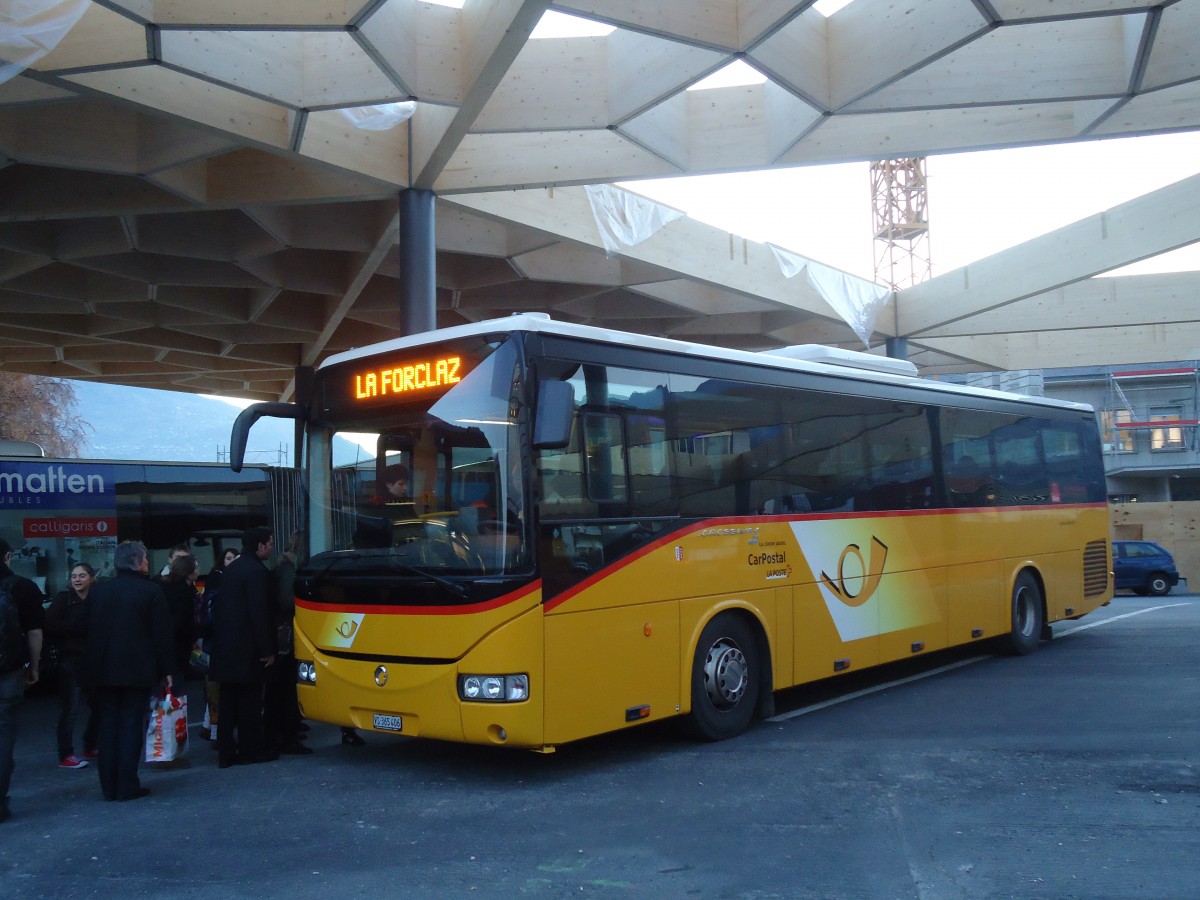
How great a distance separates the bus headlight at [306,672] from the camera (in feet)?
26.9

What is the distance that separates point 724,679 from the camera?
347 inches

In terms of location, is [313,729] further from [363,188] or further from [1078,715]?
[1078,715]

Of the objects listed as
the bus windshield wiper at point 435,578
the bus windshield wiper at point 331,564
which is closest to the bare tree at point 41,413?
the bus windshield wiper at point 331,564

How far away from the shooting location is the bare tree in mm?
36062

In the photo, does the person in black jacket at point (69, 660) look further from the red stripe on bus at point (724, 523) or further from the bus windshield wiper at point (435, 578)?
the red stripe on bus at point (724, 523)

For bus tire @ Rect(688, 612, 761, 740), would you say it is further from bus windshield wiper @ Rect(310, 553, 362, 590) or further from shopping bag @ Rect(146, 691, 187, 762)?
shopping bag @ Rect(146, 691, 187, 762)

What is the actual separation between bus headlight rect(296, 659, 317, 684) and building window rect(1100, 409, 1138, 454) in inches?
1956

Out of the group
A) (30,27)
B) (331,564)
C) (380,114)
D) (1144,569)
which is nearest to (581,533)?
(331,564)

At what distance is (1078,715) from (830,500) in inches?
114

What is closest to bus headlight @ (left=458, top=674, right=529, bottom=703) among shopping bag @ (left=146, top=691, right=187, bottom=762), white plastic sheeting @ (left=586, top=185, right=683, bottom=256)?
shopping bag @ (left=146, top=691, right=187, bottom=762)

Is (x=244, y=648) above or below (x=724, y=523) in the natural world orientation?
below

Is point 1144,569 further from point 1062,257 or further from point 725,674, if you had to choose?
point 725,674

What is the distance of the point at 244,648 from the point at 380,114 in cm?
584

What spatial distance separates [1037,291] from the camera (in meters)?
18.4
